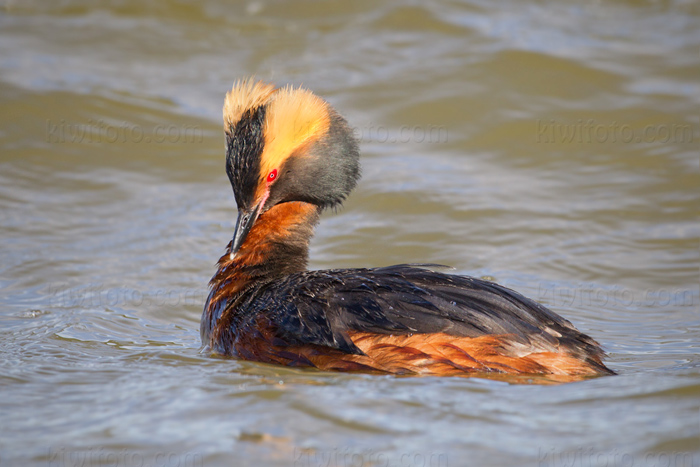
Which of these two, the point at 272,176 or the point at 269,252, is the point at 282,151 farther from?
the point at 269,252

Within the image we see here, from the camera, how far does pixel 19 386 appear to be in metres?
5.15

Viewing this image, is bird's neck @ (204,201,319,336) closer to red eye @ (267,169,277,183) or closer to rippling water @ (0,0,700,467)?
red eye @ (267,169,277,183)

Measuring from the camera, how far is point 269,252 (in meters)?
6.30

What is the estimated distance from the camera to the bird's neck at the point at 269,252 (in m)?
6.15

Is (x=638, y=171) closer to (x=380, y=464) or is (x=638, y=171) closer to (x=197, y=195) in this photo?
(x=197, y=195)

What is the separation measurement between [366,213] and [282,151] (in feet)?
9.46

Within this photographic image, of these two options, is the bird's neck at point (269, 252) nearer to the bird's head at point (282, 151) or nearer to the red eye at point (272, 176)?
the bird's head at point (282, 151)

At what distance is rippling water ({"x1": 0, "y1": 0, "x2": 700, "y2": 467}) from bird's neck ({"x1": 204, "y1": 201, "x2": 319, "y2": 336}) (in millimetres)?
589

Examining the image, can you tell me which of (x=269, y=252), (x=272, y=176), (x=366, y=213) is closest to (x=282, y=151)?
(x=272, y=176)

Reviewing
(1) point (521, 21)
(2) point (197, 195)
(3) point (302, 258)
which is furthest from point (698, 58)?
(3) point (302, 258)

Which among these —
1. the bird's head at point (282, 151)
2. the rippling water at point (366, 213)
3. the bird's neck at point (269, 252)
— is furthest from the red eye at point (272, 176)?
the rippling water at point (366, 213)

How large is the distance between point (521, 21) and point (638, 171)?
13.2 feet

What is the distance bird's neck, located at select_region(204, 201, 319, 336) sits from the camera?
615 cm

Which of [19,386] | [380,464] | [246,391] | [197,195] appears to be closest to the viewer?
[380,464]
